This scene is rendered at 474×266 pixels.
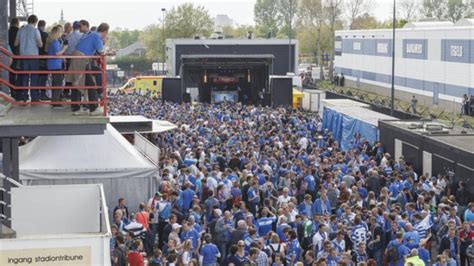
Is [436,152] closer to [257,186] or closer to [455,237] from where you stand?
[257,186]

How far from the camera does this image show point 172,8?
123m

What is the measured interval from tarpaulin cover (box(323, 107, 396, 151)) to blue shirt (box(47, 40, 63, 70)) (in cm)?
1880

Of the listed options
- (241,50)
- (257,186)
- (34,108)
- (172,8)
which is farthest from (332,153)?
(172,8)

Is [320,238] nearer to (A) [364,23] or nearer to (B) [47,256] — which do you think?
(B) [47,256]

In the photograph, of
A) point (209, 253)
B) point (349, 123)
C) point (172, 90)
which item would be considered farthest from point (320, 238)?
point (172, 90)

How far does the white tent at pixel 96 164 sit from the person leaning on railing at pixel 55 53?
24.6 ft

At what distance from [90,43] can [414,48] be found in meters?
53.2

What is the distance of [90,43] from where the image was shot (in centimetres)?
1345

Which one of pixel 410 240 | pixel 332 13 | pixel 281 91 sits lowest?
pixel 410 240

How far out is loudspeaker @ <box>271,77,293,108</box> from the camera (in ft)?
168

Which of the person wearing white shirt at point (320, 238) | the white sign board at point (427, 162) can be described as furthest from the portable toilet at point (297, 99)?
the person wearing white shirt at point (320, 238)

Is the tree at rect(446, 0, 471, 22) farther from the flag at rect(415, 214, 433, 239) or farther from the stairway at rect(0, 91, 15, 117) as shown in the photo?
the stairway at rect(0, 91, 15, 117)

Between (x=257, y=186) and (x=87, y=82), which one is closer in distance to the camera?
(x=87, y=82)

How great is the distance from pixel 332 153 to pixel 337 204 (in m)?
6.92
